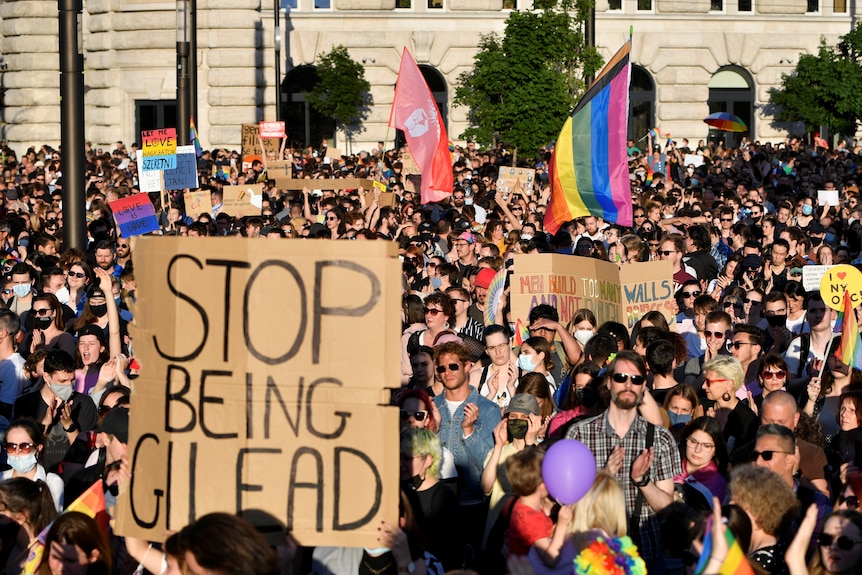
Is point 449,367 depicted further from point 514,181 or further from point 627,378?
point 514,181

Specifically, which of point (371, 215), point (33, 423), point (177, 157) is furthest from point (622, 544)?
point (177, 157)

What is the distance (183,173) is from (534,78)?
1548cm

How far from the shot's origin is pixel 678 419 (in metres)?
7.15

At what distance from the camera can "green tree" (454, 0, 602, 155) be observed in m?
31.2

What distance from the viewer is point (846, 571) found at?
16.0 ft

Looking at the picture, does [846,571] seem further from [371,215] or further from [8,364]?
[371,215]

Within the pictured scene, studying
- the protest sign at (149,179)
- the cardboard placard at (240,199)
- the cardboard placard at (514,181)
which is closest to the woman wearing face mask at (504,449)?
the protest sign at (149,179)

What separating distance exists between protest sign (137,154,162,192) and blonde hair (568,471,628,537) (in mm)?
14015

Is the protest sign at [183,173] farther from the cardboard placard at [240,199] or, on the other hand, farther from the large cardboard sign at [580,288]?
the large cardboard sign at [580,288]

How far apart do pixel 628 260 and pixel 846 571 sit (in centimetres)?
761

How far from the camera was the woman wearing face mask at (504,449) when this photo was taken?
5.80m

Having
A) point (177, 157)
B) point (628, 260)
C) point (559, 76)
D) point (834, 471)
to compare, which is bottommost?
point (834, 471)

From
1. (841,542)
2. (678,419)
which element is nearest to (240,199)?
(678,419)

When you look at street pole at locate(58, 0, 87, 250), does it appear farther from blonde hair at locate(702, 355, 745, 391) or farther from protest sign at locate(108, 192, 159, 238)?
blonde hair at locate(702, 355, 745, 391)
